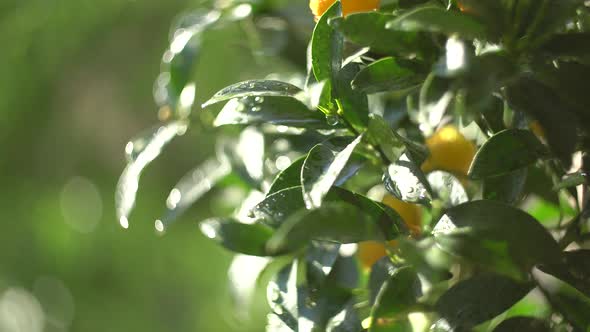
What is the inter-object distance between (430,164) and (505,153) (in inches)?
6.5

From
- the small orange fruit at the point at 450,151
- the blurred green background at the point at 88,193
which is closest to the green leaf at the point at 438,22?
the small orange fruit at the point at 450,151

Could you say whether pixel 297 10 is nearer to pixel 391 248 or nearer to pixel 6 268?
pixel 391 248

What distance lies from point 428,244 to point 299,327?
0.12 metres

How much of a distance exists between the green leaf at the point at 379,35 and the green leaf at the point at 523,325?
0.48 ft

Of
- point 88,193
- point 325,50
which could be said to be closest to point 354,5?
point 325,50

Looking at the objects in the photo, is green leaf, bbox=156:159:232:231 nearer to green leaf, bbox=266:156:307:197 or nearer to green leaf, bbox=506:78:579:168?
green leaf, bbox=266:156:307:197

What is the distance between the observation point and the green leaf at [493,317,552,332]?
41 centimetres

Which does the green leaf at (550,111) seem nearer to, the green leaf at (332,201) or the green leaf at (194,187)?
the green leaf at (332,201)

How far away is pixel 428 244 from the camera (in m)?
0.35

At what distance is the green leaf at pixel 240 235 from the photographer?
1.48 ft

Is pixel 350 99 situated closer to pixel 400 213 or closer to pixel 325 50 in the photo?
pixel 325 50

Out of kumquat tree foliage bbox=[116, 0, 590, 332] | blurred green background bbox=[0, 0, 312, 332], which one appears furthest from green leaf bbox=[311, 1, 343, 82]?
blurred green background bbox=[0, 0, 312, 332]

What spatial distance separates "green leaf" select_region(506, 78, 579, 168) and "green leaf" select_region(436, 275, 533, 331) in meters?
0.09

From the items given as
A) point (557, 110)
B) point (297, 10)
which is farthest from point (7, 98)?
point (557, 110)
